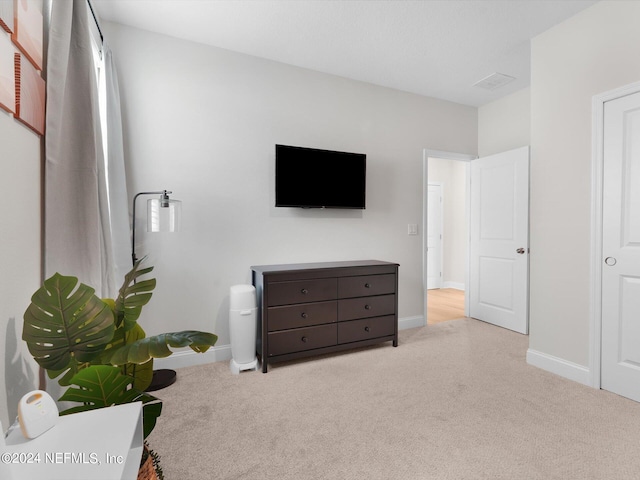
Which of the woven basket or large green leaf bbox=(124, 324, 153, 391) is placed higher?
large green leaf bbox=(124, 324, 153, 391)

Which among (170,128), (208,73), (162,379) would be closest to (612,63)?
(208,73)

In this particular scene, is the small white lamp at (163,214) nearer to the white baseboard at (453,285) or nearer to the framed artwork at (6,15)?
the framed artwork at (6,15)

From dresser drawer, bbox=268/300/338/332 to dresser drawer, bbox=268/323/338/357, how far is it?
5cm

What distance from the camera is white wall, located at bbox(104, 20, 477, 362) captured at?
2.77m

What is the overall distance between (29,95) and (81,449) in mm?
1287

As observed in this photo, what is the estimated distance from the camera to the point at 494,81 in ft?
12.0

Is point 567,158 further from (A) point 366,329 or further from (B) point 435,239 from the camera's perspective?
(B) point 435,239

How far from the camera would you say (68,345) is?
1056 millimetres

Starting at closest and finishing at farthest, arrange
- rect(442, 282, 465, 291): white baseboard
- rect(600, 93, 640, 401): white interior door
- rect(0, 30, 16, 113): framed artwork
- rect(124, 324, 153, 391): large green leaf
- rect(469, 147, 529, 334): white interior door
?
rect(0, 30, 16, 113): framed artwork, rect(124, 324, 153, 391): large green leaf, rect(600, 93, 640, 401): white interior door, rect(469, 147, 529, 334): white interior door, rect(442, 282, 465, 291): white baseboard

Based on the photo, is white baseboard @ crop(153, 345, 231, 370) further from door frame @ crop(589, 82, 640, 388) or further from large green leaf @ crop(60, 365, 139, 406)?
door frame @ crop(589, 82, 640, 388)

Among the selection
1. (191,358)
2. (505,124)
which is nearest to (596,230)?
(505,124)

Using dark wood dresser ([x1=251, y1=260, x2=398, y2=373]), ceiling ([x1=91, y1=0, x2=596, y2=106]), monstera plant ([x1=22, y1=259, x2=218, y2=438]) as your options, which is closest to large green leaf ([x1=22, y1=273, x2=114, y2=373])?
monstera plant ([x1=22, y1=259, x2=218, y2=438])

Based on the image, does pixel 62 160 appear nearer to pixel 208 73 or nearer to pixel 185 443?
pixel 185 443

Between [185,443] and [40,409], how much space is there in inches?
44.3
